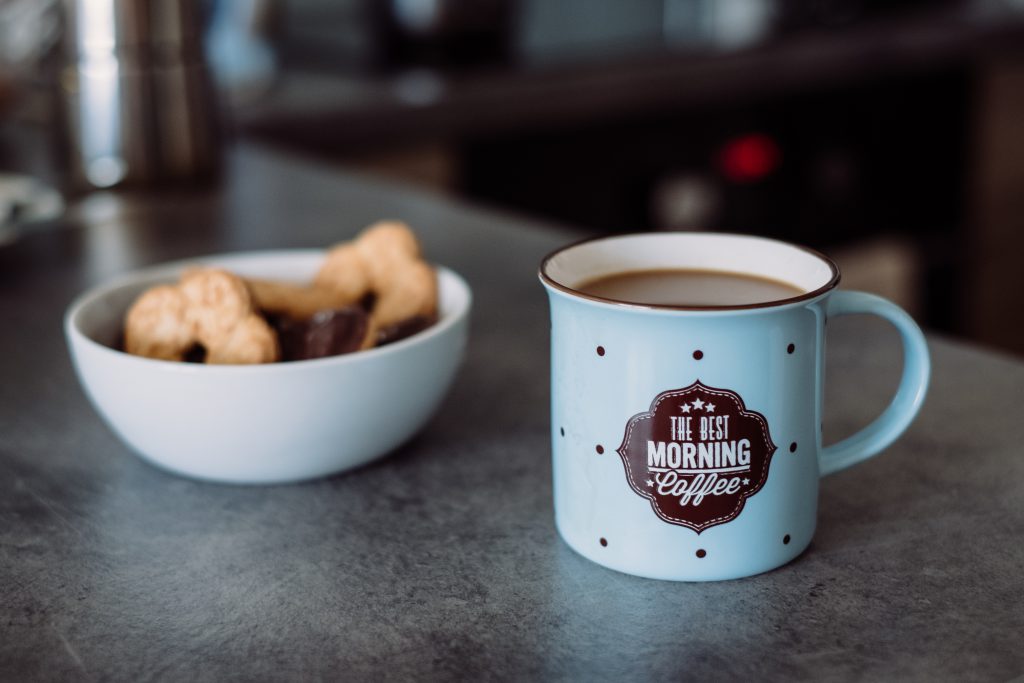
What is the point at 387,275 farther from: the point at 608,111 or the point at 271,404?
the point at 608,111

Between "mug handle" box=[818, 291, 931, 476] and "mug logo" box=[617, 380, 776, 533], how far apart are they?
53mm

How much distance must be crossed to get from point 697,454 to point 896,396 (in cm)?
11

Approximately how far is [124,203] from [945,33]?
169 centimetres

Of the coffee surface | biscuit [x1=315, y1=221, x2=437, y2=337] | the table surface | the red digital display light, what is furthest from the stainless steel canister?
the red digital display light

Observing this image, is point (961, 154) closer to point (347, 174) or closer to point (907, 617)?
point (347, 174)

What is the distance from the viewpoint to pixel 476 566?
50 centimetres

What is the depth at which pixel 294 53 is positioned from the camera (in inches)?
81.8

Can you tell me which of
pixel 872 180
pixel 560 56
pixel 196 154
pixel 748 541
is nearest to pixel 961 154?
pixel 872 180

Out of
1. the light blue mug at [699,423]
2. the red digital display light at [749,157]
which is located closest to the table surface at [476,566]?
the light blue mug at [699,423]

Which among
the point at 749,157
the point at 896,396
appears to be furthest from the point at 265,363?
the point at 749,157

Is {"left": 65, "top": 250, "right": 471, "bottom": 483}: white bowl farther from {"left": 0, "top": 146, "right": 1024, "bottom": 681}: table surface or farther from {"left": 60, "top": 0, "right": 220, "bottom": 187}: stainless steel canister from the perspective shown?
{"left": 60, "top": 0, "right": 220, "bottom": 187}: stainless steel canister

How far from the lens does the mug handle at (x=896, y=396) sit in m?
0.49

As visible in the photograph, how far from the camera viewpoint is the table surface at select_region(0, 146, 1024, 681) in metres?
0.44

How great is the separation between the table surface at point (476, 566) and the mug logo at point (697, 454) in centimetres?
4
